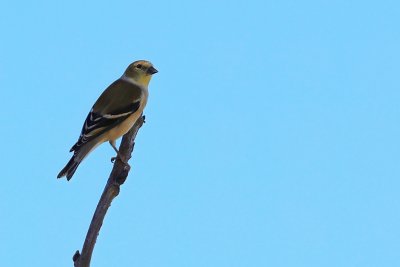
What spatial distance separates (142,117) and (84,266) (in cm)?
401

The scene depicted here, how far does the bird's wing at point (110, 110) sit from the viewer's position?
10.4m

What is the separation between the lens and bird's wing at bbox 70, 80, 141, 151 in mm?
10383

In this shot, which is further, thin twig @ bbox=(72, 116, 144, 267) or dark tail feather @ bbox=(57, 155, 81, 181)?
dark tail feather @ bbox=(57, 155, 81, 181)

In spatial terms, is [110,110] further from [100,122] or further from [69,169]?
[69,169]

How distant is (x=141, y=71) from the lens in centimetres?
1233

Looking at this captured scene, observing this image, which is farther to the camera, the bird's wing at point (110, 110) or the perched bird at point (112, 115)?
the bird's wing at point (110, 110)

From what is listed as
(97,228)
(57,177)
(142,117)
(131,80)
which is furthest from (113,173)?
(131,80)

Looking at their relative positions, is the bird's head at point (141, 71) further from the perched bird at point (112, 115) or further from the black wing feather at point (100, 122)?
the black wing feather at point (100, 122)

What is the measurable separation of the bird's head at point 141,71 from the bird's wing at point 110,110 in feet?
1.58

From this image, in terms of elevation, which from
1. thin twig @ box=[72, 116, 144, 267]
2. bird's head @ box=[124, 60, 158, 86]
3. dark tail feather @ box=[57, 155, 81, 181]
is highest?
bird's head @ box=[124, 60, 158, 86]

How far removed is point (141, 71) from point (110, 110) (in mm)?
1628

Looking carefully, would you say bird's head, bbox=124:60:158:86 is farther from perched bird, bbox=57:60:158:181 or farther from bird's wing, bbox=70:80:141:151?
bird's wing, bbox=70:80:141:151

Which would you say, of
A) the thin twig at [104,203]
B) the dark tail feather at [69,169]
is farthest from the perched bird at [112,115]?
the thin twig at [104,203]

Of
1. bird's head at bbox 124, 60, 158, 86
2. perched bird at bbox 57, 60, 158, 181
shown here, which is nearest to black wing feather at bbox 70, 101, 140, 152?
perched bird at bbox 57, 60, 158, 181
